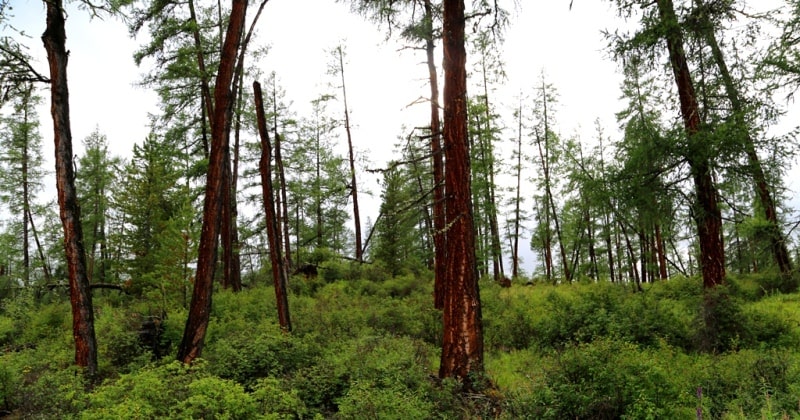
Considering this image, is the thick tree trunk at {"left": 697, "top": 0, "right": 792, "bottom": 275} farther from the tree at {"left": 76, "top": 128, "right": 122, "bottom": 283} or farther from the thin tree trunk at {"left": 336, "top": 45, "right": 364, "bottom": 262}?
the tree at {"left": 76, "top": 128, "right": 122, "bottom": 283}

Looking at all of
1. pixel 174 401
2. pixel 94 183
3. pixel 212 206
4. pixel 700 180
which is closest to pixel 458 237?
pixel 174 401

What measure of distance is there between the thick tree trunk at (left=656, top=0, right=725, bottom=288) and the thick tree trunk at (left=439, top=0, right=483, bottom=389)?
16.2 feet

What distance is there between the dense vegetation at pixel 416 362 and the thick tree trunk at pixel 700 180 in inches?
35.4

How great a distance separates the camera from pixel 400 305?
13438 mm

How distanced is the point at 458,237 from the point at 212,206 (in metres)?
5.04

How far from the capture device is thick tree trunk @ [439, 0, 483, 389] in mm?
6652

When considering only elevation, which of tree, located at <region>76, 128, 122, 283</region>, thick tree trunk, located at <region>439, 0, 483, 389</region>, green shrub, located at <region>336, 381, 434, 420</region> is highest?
tree, located at <region>76, 128, 122, 283</region>

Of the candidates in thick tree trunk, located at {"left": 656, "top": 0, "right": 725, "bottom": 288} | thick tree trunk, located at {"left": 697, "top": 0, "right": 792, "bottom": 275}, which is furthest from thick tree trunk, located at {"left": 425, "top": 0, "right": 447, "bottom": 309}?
thick tree trunk, located at {"left": 697, "top": 0, "right": 792, "bottom": 275}

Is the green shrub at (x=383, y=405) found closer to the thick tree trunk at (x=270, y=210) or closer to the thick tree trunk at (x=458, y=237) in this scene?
the thick tree trunk at (x=458, y=237)

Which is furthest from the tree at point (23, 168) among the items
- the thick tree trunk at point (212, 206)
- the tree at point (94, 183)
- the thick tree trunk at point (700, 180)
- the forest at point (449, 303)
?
the thick tree trunk at point (700, 180)

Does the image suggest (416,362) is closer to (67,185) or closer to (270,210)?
(270,210)

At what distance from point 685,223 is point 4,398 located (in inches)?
548

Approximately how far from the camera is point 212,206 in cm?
Answer: 853

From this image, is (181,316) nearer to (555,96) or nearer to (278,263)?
(278,263)
